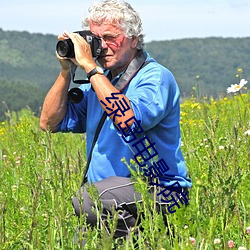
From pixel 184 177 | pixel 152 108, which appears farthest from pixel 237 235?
pixel 152 108

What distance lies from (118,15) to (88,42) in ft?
0.80

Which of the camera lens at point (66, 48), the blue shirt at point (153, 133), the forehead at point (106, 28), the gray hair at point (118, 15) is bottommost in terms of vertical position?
the blue shirt at point (153, 133)

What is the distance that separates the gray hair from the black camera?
0.35ft

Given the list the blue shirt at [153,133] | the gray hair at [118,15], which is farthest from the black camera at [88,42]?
the blue shirt at [153,133]

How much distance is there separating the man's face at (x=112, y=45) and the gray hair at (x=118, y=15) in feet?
0.09

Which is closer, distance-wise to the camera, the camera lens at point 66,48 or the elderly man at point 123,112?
the elderly man at point 123,112

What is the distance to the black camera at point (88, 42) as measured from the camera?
338 centimetres

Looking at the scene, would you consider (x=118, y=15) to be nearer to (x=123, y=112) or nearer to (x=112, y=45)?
(x=112, y=45)

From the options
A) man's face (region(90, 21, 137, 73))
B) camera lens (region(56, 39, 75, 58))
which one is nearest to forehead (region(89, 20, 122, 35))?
man's face (region(90, 21, 137, 73))

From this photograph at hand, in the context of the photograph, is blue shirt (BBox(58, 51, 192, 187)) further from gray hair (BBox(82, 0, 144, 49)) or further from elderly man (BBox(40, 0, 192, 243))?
gray hair (BBox(82, 0, 144, 49))

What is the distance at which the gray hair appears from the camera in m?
3.48

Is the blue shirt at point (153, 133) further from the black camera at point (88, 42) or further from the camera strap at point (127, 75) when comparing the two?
the black camera at point (88, 42)

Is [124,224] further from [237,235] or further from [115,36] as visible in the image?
[115,36]

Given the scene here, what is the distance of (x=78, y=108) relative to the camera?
390 cm
